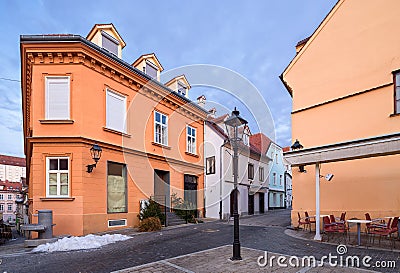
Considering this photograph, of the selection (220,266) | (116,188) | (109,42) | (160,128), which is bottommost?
(220,266)

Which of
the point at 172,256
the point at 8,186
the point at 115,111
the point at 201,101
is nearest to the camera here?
the point at 172,256

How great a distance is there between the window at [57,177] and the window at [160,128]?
17.3 feet

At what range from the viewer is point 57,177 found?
1051 centimetres

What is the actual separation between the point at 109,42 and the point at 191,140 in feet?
26.3

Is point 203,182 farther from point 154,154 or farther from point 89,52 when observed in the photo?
point 89,52

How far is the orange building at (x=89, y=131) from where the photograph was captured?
→ 34.2 feet

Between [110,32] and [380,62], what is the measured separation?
11.9 m

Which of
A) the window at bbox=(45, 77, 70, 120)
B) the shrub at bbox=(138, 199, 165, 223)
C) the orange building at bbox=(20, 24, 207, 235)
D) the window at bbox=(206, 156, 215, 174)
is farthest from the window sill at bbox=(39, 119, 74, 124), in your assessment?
the window at bbox=(206, 156, 215, 174)

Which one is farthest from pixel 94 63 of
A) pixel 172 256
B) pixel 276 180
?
pixel 276 180

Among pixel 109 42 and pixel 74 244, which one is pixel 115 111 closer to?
pixel 109 42

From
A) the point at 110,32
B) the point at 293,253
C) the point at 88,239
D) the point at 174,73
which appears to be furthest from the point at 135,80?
the point at 293,253

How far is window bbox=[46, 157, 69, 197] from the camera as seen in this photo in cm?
1041

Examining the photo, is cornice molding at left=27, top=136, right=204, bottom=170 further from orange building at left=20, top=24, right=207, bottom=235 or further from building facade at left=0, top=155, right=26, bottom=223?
building facade at left=0, top=155, right=26, bottom=223

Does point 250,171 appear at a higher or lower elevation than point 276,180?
higher
